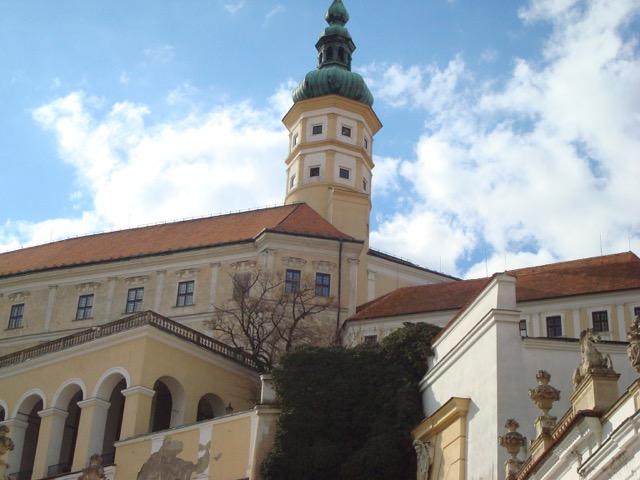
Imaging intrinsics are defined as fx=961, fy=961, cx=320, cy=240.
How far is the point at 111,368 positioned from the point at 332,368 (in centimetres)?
1016

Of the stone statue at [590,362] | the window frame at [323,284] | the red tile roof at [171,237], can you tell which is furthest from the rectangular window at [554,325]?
the stone statue at [590,362]

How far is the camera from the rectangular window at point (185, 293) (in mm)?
49438

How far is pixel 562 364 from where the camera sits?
944 inches

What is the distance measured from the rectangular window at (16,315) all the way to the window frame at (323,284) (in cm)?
1703

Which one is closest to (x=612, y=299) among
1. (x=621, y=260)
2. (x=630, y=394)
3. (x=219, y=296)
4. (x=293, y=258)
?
(x=621, y=260)

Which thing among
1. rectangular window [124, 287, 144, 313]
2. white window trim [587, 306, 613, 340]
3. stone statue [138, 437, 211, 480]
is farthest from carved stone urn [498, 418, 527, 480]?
rectangular window [124, 287, 144, 313]

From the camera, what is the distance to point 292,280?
47.8m

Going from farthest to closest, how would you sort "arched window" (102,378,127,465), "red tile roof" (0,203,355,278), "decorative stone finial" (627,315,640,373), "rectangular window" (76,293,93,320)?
1. "rectangular window" (76,293,93,320)
2. "red tile roof" (0,203,355,278)
3. "arched window" (102,378,127,465)
4. "decorative stone finial" (627,315,640,373)

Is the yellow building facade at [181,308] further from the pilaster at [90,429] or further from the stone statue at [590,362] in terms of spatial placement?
the stone statue at [590,362]

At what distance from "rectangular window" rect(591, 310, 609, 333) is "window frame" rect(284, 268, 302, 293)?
1432 centimetres

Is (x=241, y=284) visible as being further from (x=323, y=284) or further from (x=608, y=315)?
(x=608, y=315)

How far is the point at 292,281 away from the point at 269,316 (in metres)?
3.62

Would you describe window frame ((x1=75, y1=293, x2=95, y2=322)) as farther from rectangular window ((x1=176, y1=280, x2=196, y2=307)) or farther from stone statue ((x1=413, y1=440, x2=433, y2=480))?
stone statue ((x1=413, y1=440, x2=433, y2=480))

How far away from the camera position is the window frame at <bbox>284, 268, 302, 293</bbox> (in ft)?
155
